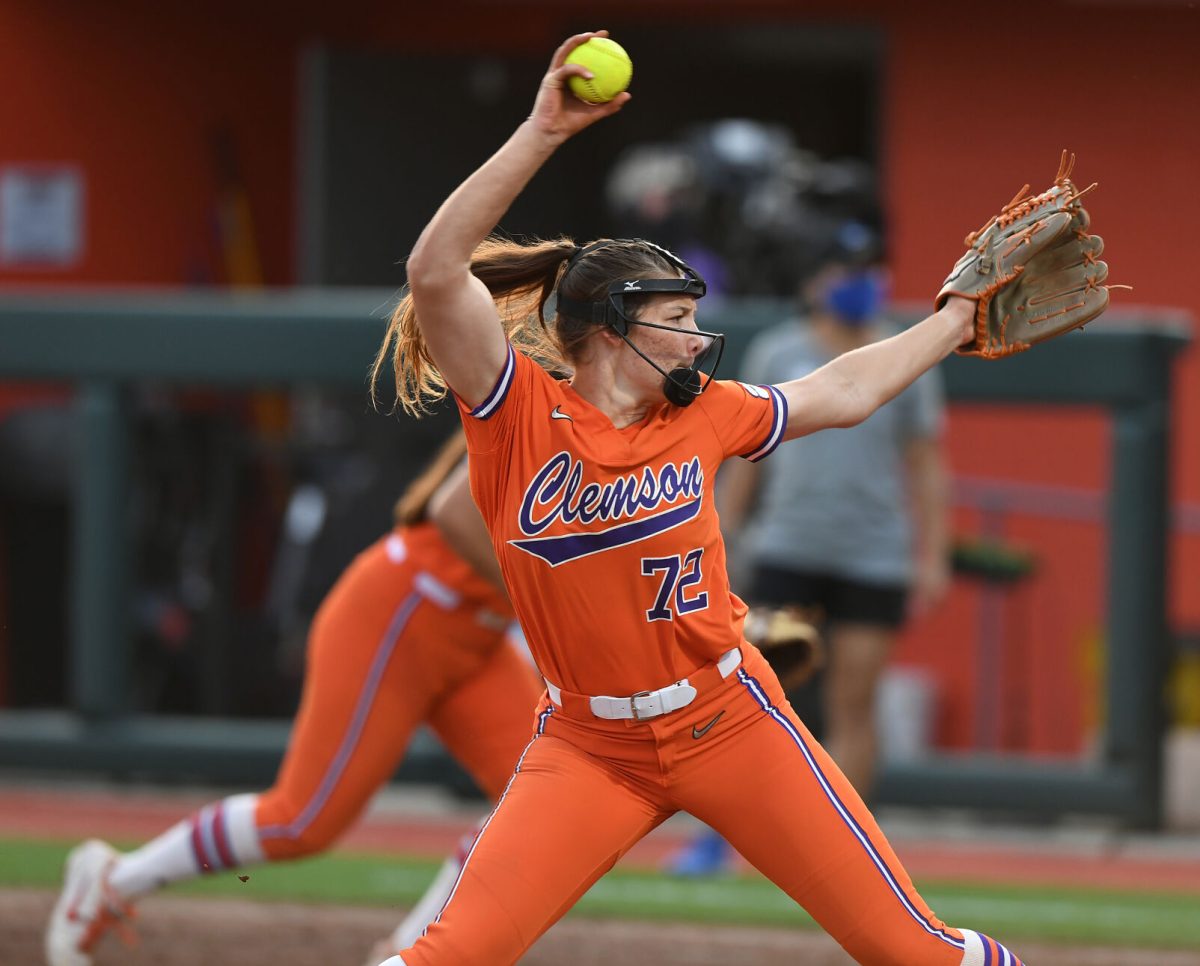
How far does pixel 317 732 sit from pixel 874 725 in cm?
242

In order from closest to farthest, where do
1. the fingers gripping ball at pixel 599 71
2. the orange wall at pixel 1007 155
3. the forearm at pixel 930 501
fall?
the fingers gripping ball at pixel 599 71
the forearm at pixel 930 501
the orange wall at pixel 1007 155

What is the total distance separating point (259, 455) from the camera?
898cm

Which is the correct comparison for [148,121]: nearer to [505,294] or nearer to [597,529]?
[505,294]

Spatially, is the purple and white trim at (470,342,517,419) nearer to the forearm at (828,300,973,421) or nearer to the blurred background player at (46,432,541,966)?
the forearm at (828,300,973,421)

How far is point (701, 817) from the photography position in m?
3.60

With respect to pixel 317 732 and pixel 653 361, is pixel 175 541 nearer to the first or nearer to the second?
pixel 317 732

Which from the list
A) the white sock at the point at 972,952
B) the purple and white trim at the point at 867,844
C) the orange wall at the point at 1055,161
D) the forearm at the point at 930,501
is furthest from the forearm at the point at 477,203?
the orange wall at the point at 1055,161

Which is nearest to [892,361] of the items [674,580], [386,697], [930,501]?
[674,580]

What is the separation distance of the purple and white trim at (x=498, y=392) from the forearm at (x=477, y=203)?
0.23 metres

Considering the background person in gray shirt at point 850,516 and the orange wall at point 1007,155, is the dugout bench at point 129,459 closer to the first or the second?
the background person in gray shirt at point 850,516

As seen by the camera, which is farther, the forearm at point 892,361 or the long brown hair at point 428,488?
the long brown hair at point 428,488

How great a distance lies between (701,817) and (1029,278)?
123 centimetres

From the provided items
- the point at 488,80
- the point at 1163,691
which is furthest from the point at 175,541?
the point at 1163,691

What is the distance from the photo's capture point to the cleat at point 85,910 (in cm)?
491
